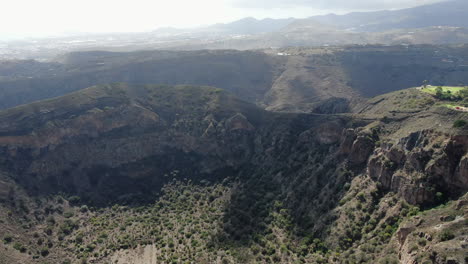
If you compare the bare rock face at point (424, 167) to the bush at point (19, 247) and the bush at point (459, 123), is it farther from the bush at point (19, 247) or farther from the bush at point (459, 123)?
the bush at point (19, 247)

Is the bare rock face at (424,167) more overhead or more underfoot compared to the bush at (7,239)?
more overhead

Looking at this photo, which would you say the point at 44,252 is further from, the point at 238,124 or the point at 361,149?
the point at 361,149

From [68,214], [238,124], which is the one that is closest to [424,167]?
[238,124]

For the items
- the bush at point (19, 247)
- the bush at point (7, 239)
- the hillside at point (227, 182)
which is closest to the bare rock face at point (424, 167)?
the hillside at point (227, 182)

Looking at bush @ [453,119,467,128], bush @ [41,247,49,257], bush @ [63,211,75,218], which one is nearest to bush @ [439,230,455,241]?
bush @ [453,119,467,128]

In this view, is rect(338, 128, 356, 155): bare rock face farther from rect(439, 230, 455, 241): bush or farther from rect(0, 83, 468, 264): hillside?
rect(439, 230, 455, 241): bush

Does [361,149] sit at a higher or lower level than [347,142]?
lower

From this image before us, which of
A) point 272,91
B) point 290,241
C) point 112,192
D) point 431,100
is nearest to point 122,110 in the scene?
point 112,192
